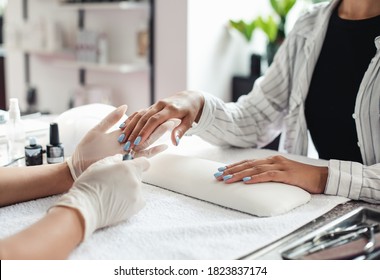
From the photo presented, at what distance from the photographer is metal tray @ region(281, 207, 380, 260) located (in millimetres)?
756

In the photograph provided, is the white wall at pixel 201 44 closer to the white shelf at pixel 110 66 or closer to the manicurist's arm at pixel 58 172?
the white shelf at pixel 110 66

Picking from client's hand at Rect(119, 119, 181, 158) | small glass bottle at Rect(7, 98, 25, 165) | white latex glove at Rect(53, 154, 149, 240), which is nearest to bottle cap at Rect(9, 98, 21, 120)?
small glass bottle at Rect(7, 98, 25, 165)

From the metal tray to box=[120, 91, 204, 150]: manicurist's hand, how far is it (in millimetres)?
416

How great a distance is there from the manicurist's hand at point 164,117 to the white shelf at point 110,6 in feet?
6.32

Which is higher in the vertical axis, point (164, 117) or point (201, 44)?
point (201, 44)

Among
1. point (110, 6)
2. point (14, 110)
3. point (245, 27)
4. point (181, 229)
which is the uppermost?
point (110, 6)

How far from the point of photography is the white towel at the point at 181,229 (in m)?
0.77

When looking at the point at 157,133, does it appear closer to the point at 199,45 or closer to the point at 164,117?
the point at 164,117

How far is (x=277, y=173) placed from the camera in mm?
1003

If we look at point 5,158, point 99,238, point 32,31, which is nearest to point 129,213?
point 99,238

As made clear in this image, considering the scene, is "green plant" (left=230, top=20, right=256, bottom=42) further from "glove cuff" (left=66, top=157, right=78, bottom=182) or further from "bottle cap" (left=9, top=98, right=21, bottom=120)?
"glove cuff" (left=66, top=157, right=78, bottom=182)

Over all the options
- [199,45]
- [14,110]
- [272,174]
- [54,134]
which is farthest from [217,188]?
[199,45]

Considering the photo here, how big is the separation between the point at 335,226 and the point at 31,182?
0.57 metres
